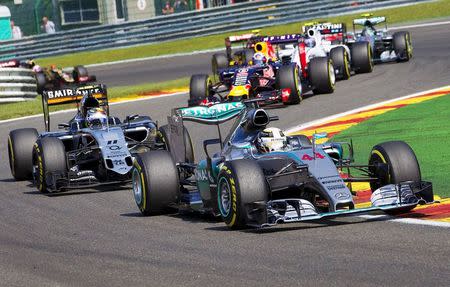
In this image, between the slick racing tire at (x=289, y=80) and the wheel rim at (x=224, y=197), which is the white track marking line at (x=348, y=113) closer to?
the slick racing tire at (x=289, y=80)

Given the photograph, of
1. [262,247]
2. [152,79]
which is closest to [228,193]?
[262,247]

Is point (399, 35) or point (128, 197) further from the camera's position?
point (399, 35)

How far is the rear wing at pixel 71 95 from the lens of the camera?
18.2 meters

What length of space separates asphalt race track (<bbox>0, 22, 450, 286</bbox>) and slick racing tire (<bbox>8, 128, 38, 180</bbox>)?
6.03 ft

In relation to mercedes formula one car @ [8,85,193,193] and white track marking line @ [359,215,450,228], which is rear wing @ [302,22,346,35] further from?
white track marking line @ [359,215,450,228]

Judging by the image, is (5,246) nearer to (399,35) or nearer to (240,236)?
(240,236)

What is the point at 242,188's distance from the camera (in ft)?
36.7

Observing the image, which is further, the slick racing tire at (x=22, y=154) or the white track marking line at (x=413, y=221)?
the slick racing tire at (x=22, y=154)

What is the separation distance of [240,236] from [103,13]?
38.9 metres

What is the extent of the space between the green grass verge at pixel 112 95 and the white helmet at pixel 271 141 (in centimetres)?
1668

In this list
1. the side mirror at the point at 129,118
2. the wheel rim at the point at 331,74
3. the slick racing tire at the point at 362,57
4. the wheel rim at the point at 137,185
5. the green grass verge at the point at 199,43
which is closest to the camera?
the wheel rim at the point at 137,185

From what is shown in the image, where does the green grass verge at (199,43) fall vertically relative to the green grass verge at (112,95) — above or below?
above

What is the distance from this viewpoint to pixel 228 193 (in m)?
11.6

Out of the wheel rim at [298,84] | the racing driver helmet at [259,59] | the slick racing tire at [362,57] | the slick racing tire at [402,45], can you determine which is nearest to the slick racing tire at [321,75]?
the wheel rim at [298,84]
